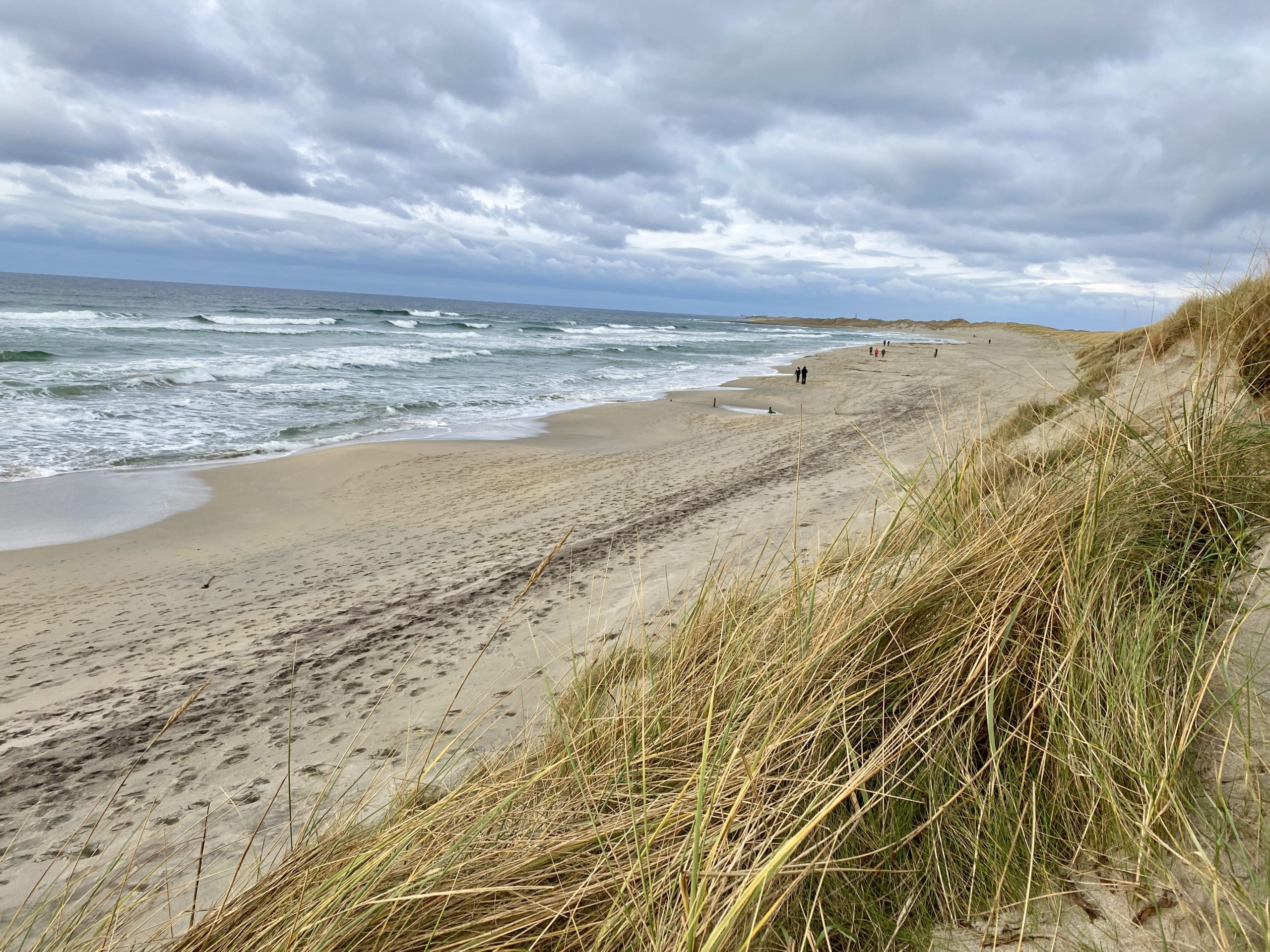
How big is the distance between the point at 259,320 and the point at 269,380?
33948mm

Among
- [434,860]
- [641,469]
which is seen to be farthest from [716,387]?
[434,860]

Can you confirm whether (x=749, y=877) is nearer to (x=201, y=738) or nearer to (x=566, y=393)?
(x=201, y=738)

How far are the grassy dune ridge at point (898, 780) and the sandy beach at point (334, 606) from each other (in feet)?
1.37

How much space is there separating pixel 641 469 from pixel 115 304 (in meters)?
62.4

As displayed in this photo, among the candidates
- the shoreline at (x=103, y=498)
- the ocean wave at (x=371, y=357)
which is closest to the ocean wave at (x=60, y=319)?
the ocean wave at (x=371, y=357)

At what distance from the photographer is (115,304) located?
181ft

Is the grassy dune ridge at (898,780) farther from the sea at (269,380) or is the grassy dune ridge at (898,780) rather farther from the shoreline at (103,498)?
the sea at (269,380)

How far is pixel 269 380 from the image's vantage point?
20.4m

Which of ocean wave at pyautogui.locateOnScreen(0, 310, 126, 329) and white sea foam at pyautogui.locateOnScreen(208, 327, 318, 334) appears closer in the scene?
ocean wave at pyautogui.locateOnScreen(0, 310, 126, 329)

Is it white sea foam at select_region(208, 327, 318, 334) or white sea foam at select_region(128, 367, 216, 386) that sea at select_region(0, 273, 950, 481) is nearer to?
white sea foam at select_region(128, 367, 216, 386)

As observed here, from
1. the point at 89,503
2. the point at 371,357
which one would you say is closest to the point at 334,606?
the point at 89,503

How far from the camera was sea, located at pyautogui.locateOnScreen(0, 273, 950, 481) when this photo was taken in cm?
1254

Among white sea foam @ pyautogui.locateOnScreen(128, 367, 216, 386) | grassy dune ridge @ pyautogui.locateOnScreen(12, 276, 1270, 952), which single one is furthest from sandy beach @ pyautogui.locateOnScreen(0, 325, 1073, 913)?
white sea foam @ pyautogui.locateOnScreen(128, 367, 216, 386)

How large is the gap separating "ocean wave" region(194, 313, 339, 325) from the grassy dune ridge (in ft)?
164
